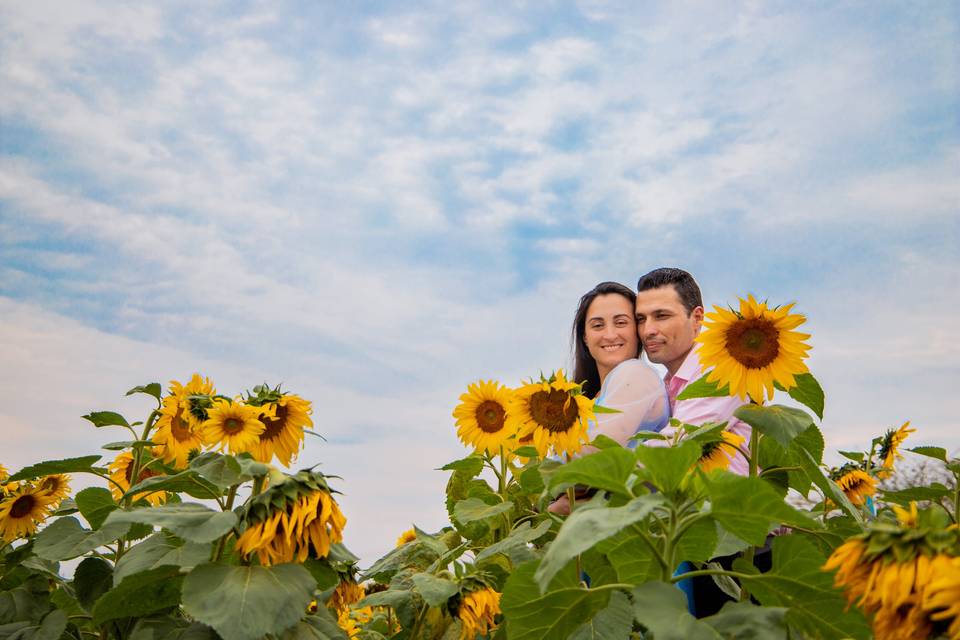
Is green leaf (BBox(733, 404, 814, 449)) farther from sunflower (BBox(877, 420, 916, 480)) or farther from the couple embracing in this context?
sunflower (BBox(877, 420, 916, 480))

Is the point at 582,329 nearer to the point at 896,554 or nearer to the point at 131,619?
the point at 131,619

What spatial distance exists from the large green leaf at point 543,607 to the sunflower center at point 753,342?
3.28ft

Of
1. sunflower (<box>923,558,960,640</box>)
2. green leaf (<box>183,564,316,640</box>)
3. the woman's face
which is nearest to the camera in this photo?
sunflower (<box>923,558,960,640</box>)

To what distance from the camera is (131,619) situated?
8.84ft

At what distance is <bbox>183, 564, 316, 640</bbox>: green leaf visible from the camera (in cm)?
187

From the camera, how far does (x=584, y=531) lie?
152cm

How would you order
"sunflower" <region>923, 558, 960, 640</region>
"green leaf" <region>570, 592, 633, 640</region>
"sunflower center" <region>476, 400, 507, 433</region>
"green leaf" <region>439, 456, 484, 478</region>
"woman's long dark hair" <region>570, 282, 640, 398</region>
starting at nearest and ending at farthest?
1. "sunflower" <region>923, 558, 960, 640</region>
2. "green leaf" <region>570, 592, 633, 640</region>
3. "green leaf" <region>439, 456, 484, 478</region>
4. "sunflower center" <region>476, 400, 507, 433</region>
5. "woman's long dark hair" <region>570, 282, 640, 398</region>

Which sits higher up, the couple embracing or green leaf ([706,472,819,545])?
the couple embracing

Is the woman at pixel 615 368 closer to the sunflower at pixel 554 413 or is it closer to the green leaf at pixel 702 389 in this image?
the sunflower at pixel 554 413

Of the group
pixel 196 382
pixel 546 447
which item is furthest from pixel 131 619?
→ pixel 546 447

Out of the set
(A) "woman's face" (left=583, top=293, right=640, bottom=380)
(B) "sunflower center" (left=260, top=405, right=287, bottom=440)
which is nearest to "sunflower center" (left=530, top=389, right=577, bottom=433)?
(B) "sunflower center" (left=260, top=405, right=287, bottom=440)

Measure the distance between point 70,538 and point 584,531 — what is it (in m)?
2.00

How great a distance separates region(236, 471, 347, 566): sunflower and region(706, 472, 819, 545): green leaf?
3.00 feet

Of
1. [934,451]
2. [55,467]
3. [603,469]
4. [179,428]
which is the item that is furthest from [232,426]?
[934,451]
